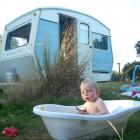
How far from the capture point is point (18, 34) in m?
9.49

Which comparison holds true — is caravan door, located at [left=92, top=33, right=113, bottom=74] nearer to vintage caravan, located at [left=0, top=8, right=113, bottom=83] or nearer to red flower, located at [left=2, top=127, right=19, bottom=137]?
vintage caravan, located at [left=0, top=8, right=113, bottom=83]

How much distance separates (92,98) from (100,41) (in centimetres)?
711

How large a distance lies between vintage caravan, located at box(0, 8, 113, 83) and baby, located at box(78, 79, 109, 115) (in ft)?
10.5

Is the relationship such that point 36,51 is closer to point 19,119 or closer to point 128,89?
point 128,89

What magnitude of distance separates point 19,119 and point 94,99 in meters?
1.45

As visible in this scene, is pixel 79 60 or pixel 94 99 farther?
pixel 79 60

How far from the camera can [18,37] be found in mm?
9492

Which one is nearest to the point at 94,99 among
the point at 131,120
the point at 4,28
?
the point at 131,120

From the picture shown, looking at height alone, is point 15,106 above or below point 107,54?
below

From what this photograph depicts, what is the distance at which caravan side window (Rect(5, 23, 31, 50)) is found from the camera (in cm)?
895

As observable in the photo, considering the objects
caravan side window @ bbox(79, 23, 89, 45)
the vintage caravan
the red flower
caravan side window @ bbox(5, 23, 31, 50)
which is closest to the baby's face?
the red flower

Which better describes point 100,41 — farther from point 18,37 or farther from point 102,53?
point 18,37

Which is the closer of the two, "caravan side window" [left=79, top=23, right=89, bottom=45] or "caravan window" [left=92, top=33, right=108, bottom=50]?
"caravan side window" [left=79, top=23, right=89, bottom=45]

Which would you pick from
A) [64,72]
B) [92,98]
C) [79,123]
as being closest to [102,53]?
[64,72]
